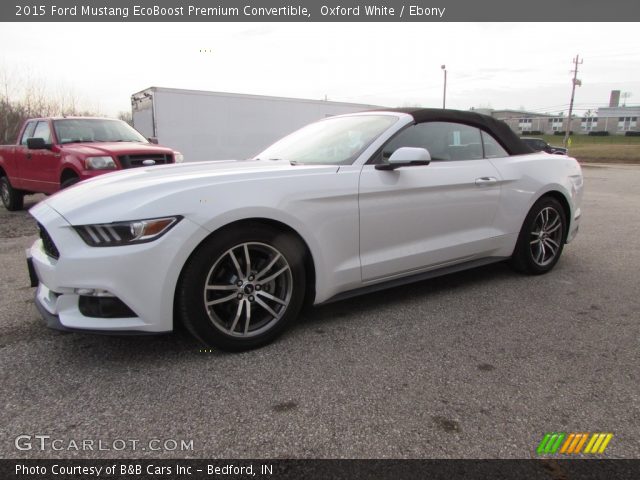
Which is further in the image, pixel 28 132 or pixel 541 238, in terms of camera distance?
pixel 28 132

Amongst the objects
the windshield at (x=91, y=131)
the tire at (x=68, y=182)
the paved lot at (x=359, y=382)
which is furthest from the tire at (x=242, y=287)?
the windshield at (x=91, y=131)

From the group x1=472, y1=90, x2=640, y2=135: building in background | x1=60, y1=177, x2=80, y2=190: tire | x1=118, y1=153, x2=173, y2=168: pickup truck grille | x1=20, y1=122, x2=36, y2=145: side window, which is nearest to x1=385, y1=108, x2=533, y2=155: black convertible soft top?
x1=118, y1=153, x2=173, y2=168: pickup truck grille

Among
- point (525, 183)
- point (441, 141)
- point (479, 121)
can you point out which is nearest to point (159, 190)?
point (441, 141)

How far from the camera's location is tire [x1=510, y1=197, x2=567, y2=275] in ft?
13.6

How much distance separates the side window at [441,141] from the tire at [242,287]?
103 centimetres

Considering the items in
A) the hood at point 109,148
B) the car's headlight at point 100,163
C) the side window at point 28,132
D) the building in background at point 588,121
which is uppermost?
the building in background at point 588,121

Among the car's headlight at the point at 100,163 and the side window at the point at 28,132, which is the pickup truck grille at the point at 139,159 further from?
the side window at the point at 28,132

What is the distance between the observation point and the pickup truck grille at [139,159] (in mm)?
6621

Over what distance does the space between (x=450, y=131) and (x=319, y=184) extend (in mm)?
1491

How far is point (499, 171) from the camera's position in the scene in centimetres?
391

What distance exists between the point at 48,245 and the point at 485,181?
3199 millimetres

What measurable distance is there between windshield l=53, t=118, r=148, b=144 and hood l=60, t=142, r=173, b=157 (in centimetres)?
31

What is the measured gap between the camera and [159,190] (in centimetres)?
253

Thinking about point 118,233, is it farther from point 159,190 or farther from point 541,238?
point 541,238
